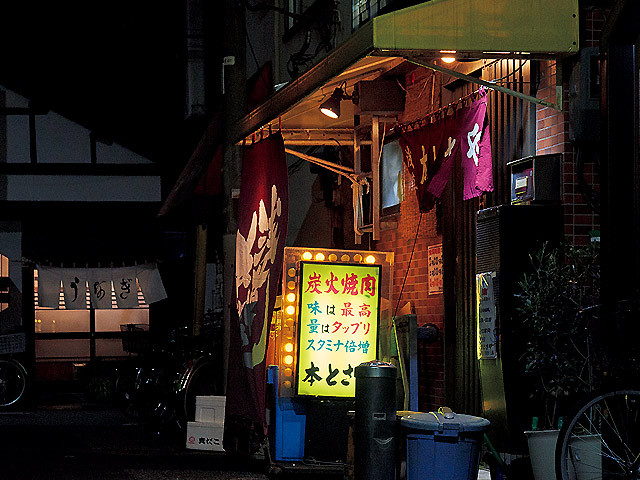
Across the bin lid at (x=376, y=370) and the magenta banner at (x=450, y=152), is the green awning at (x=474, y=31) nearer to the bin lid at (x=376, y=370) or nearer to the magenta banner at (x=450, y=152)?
the magenta banner at (x=450, y=152)

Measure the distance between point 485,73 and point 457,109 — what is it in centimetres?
Result: 55

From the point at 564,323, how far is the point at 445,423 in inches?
49.9

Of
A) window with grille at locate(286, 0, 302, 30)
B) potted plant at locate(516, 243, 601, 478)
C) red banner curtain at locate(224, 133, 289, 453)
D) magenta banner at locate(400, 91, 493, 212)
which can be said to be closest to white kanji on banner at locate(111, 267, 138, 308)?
window with grille at locate(286, 0, 302, 30)

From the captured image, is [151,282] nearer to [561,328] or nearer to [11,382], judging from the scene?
[11,382]

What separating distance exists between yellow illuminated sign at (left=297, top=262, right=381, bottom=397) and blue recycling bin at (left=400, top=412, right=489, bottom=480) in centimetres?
248

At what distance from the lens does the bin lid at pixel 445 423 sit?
8.32m

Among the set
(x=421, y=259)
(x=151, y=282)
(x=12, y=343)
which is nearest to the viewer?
(x=421, y=259)

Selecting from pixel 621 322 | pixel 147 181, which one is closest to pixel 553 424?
pixel 621 322

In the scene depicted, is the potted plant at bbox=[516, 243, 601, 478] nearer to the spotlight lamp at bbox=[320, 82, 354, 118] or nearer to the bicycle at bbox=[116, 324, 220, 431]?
the spotlight lamp at bbox=[320, 82, 354, 118]

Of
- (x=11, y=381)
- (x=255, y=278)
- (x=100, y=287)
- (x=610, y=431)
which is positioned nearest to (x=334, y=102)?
(x=255, y=278)

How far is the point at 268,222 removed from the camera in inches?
435

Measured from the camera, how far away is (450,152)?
1016cm

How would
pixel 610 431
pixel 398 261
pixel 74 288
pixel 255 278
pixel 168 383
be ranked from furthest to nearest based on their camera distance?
pixel 74 288
pixel 168 383
pixel 398 261
pixel 255 278
pixel 610 431

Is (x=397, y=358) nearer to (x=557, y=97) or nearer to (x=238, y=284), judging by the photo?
(x=238, y=284)
